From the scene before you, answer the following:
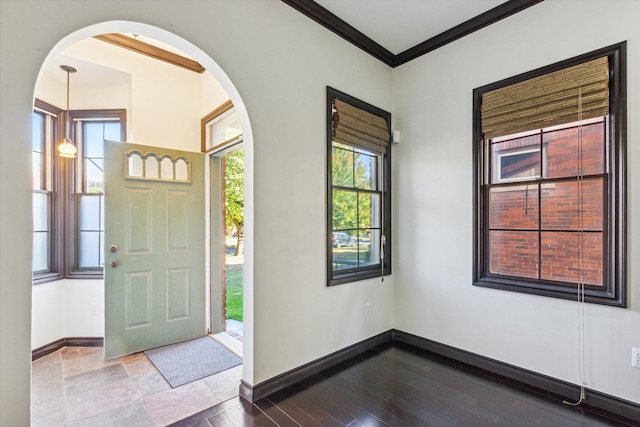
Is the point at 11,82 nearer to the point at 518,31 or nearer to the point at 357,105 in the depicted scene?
the point at 357,105

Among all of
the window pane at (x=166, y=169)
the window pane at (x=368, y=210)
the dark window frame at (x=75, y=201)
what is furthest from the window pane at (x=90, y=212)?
the window pane at (x=368, y=210)

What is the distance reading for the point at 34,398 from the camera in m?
2.24

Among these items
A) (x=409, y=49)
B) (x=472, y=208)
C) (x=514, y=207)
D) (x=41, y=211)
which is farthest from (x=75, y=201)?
(x=514, y=207)

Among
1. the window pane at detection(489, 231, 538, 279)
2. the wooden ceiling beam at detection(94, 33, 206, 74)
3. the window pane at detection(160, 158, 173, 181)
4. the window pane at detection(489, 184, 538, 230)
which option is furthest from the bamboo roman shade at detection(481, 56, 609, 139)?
the window pane at detection(160, 158, 173, 181)

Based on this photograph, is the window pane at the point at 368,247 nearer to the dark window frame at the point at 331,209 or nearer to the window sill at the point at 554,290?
the dark window frame at the point at 331,209

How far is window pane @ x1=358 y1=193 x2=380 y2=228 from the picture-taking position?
315 cm

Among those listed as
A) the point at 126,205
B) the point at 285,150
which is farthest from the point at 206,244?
the point at 285,150

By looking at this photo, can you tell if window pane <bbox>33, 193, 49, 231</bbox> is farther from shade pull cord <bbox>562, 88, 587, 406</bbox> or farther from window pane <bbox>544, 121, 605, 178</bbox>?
shade pull cord <bbox>562, 88, 587, 406</bbox>

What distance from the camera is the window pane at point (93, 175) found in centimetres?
343

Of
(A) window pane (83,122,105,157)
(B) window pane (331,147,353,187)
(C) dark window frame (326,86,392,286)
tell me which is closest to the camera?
(C) dark window frame (326,86,392,286)

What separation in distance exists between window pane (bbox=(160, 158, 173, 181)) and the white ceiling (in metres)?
2.18

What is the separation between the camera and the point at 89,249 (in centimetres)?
339

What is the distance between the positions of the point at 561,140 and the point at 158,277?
153 inches

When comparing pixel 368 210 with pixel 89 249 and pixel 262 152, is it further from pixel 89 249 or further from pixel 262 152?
pixel 89 249
